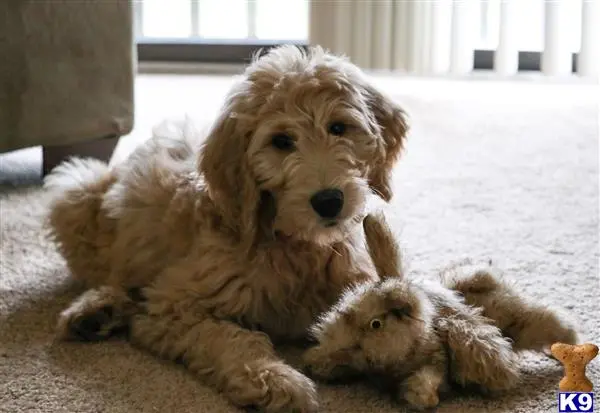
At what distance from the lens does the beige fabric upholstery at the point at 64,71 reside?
2770mm

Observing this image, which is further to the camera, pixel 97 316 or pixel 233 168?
pixel 97 316

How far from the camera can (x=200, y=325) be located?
1784 millimetres

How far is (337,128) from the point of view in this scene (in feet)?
5.72

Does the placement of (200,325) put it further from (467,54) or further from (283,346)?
(467,54)

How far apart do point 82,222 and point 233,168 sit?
54 cm

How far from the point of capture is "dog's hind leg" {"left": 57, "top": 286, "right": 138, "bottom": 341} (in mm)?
1914

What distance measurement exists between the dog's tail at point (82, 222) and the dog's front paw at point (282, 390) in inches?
24.2

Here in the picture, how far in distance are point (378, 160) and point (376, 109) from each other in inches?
3.8

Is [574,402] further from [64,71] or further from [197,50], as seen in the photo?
[197,50]

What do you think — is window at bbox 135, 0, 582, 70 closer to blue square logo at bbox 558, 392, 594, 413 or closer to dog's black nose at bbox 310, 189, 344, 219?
dog's black nose at bbox 310, 189, 344, 219

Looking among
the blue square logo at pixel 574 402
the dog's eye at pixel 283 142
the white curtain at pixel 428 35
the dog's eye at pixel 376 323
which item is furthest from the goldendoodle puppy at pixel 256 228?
the white curtain at pixel 428 35

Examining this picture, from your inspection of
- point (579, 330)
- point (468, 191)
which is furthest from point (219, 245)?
point (468, 191)

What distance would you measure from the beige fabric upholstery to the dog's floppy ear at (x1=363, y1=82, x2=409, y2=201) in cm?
127

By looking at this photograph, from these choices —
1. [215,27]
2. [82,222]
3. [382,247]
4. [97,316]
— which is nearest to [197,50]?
[215,27]
